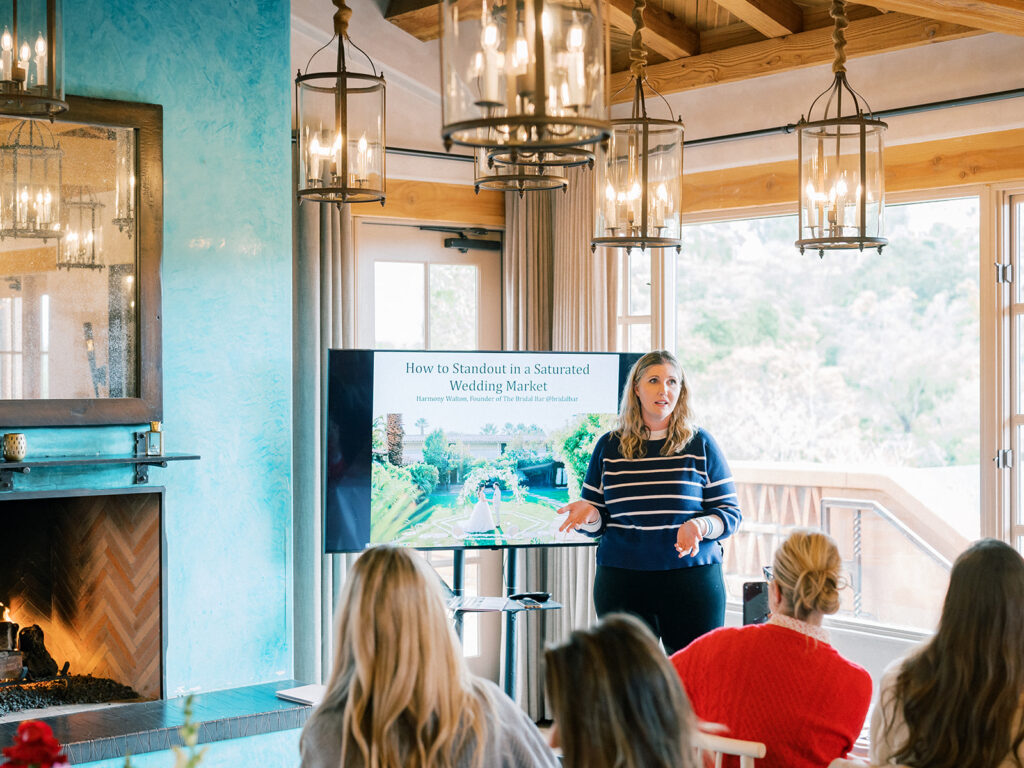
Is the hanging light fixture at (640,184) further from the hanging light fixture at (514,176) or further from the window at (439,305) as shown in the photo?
the window at (439,305)

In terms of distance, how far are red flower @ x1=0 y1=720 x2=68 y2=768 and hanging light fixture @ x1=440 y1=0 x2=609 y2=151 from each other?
3.00ft

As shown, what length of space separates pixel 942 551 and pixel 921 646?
126 inches

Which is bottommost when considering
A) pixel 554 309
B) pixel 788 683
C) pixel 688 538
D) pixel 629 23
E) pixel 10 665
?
pixel 10 665

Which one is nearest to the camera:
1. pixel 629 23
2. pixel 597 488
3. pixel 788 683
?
pixel 788 683

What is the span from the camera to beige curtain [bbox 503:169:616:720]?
4941 millimetres

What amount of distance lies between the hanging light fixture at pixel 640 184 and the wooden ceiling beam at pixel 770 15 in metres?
1.69

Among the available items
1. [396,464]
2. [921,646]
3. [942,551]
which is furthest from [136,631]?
[942,551]

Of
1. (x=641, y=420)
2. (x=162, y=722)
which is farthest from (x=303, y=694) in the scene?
(x=641, y=420)

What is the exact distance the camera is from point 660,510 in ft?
12.2

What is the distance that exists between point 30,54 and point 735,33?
10.4ft

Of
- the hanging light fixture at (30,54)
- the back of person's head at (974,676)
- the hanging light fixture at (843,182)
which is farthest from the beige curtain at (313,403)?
the back of person's head at (974,676)

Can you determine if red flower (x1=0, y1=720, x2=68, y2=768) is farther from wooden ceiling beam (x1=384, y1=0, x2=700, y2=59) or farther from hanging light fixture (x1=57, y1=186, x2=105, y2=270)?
wooden ceiling beam (x1=384, y1=0, x2=700, y2=59)

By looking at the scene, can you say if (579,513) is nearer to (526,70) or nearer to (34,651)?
(34,651)

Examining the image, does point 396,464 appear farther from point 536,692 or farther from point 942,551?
point 942,551
